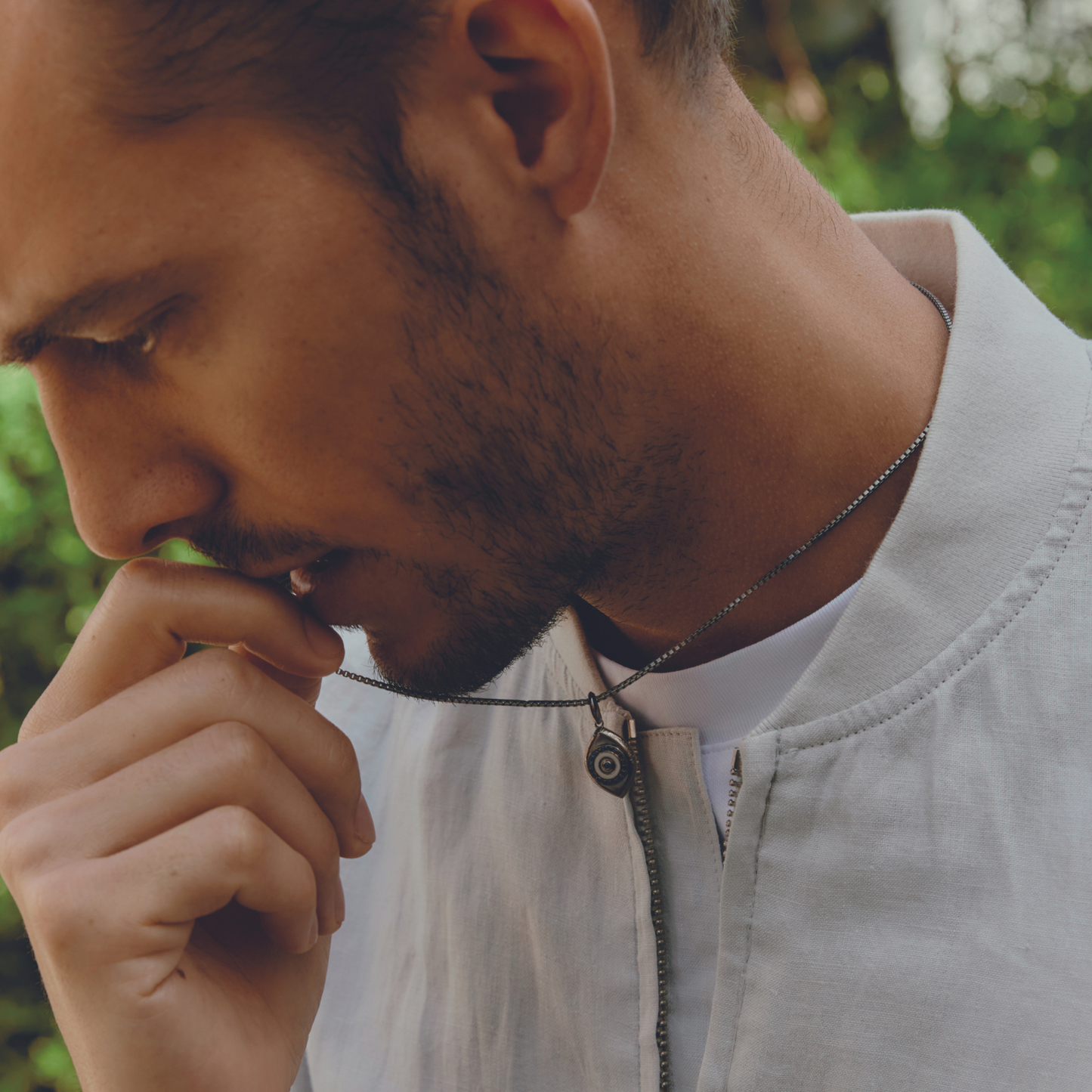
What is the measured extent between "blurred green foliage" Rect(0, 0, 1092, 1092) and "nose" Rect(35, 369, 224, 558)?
1655 mm

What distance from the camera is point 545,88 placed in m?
1.37

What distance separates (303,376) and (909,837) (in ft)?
3.17

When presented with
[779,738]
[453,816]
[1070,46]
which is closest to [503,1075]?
[453,816]

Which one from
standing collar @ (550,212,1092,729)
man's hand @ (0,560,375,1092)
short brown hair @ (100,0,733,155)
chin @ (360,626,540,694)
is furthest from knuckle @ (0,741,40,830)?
standing collar @ (550,212,1092,729)

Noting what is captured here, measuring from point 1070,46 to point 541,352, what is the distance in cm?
483

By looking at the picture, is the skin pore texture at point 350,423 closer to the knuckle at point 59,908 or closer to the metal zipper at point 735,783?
the knuckle at point 59,908

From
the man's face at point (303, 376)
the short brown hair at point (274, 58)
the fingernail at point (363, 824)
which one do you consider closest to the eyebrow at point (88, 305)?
the man's face at point (303, 376)

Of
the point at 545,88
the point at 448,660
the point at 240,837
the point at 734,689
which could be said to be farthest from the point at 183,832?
the point at 545,88

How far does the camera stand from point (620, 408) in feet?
4.93

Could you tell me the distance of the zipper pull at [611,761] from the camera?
62.4 inches

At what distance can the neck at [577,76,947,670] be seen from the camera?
1498mm

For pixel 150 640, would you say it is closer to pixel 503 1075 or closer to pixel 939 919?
pixel 503 1075

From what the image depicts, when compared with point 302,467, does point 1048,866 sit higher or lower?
lower

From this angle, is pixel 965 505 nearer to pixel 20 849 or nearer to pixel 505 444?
pixel 505 444
